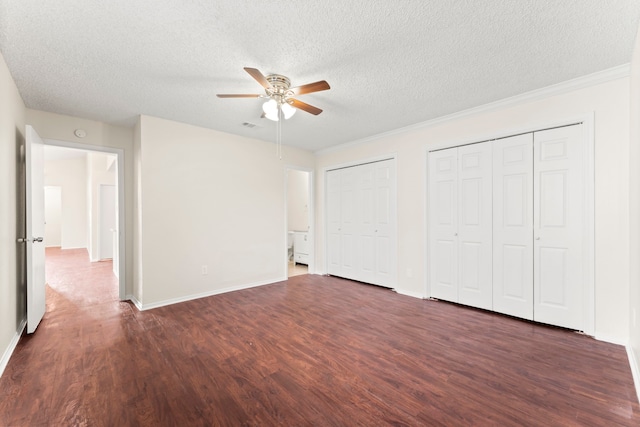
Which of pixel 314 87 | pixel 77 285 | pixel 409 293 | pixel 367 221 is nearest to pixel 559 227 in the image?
pixel 409 293

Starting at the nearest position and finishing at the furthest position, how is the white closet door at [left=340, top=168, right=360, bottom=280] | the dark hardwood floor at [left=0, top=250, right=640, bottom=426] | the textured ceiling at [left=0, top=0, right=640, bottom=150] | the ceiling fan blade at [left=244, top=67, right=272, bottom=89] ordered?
the dark hardwood floor at [left=0, top=250, right=640, bottom=426] → the textured ceiling at [left=0, top=0, right=640, bottom=150] → the ceiling fan blade at [left=244, top=67, right=272, bottom=89] → the white closet door at [left=340, top=168, right=360, bottom=280]

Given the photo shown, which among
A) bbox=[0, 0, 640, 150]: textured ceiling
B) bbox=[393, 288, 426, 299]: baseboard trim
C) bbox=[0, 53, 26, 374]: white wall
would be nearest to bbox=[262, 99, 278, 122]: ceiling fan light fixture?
bbox=[0, 0, 640, 150]: textured ceiling

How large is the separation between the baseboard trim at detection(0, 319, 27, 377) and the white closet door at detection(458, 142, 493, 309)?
4487mm

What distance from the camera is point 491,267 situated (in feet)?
10.8

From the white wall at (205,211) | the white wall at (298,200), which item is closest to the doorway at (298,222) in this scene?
the white wall at (298,200)

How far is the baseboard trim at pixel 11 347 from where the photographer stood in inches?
82.7

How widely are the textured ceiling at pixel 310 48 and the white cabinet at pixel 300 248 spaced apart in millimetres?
3681

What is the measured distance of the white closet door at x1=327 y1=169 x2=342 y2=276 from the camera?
526 cm

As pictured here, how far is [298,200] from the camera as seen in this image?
7.11 metres

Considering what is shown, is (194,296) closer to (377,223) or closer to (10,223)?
(10,223)

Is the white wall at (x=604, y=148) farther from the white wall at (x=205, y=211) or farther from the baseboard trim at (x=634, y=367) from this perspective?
the white wall at (x=205, y=211)

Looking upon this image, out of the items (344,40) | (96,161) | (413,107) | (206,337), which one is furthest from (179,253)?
(96,161)

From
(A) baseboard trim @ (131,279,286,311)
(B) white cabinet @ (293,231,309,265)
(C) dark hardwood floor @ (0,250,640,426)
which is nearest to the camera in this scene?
(C) dark hardwood floor @ (0,250,640,426)

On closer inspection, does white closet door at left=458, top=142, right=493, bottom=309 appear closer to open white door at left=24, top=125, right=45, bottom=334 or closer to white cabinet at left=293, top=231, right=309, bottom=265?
white cabinet at left=293, top=231, right=309, bottom=265
